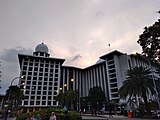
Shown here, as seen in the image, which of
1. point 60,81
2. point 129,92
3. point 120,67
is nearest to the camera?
point 129,92

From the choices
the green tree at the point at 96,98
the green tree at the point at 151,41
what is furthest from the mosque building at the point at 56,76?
the green tree at the point at 151,41

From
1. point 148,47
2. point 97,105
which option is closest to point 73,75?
point 97,105

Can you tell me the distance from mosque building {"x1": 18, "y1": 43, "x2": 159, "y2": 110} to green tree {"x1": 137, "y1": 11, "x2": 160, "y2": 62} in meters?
67.2

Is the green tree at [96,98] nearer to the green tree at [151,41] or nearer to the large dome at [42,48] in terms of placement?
the large dome at [42,48]

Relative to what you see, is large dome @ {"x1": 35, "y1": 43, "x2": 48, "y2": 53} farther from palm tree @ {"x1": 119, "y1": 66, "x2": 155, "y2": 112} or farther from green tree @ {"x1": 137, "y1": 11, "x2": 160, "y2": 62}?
green tree @ {"x1": 137, "y1": 11, "x2": 160, "y2": 62}

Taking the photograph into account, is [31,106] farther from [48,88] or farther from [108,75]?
[108,75]

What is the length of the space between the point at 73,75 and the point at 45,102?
27915mm

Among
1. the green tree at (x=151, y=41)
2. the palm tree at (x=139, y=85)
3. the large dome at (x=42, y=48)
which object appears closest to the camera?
the green tree at (x=151, y=41)

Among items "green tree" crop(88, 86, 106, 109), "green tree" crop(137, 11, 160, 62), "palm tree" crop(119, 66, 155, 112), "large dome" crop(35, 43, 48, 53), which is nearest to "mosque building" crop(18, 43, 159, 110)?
"large dome" crop(35, 43, 48, 53)

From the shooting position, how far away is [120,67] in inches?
3553

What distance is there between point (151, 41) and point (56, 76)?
8973 centimetres

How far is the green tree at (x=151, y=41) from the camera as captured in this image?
1725cm

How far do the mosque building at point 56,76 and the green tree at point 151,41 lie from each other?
6720 cm

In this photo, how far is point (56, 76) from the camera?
4107 inches
